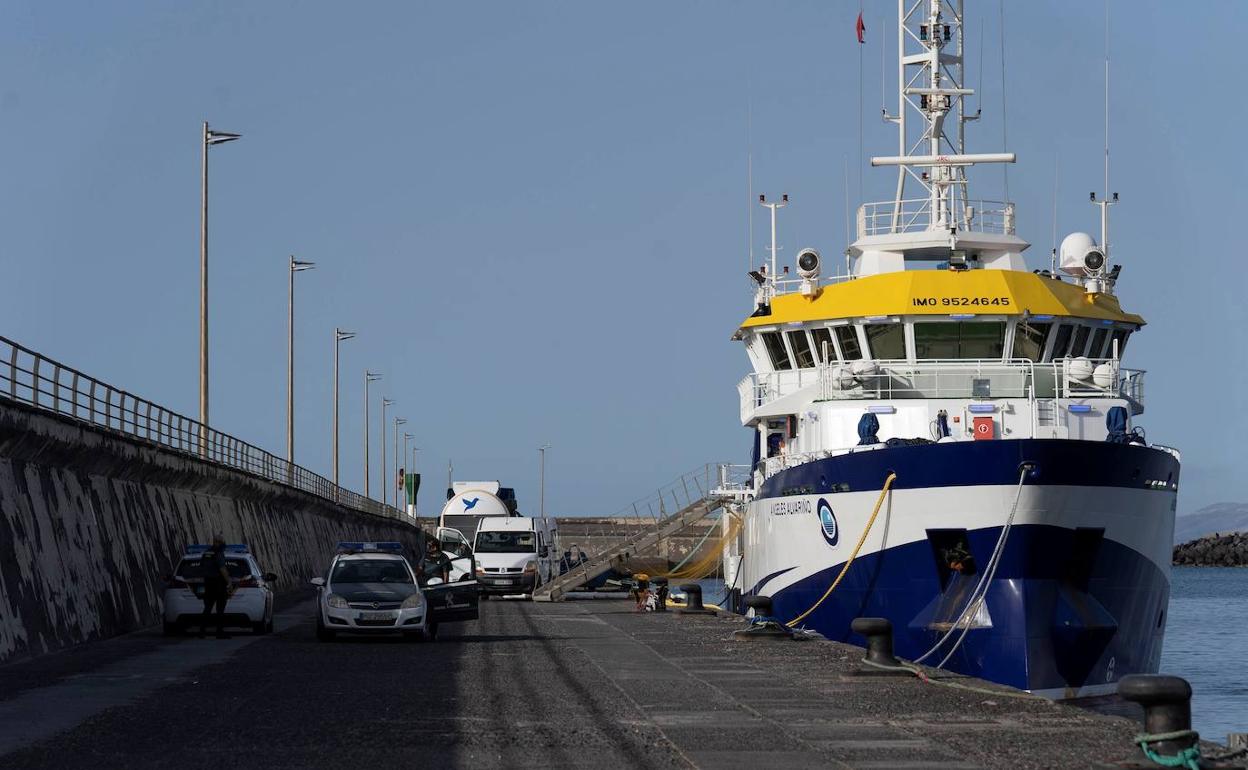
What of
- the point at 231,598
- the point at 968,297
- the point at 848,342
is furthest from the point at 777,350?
the point at 231,598

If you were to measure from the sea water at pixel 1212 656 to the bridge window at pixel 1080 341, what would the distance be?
22.4 feet

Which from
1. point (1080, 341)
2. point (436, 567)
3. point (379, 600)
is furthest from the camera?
point (436, 567)

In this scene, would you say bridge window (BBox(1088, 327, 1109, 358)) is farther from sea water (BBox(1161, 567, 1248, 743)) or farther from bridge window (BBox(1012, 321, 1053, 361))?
sea water (BBox(1161, 567, 1248, 743))

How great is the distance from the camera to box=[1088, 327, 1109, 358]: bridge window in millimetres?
36625

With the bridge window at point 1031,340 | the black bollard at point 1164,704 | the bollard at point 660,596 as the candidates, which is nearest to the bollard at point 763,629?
the bridge window at point 1031,340

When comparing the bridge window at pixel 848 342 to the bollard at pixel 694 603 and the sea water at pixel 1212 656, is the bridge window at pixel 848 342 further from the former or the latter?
the sea water at pixel 1212 656

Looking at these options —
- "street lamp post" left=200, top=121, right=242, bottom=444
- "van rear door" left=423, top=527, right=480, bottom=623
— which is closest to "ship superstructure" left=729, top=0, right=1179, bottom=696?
"van rear door" left=423, top=527, right=480, bottom=623

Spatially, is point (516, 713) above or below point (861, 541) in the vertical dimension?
below

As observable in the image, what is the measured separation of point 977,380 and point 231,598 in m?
15.2

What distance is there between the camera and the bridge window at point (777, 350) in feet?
130

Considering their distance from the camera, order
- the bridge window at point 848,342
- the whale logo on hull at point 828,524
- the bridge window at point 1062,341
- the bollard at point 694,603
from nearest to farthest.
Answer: the whale logo on hull at point 828,524 < the bridge window at point 1062,341 < the bridge window at point 848,342 < the bollard at point 694,603

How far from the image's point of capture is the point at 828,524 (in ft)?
107

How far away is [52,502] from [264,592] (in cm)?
517

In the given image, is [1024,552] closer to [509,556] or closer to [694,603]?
[694,603]
